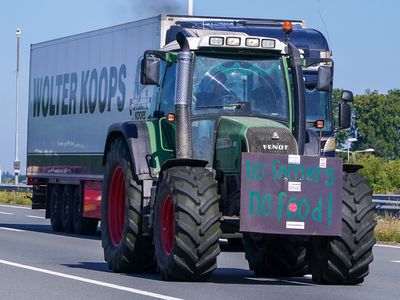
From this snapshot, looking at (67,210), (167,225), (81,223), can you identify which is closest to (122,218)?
(167,225)

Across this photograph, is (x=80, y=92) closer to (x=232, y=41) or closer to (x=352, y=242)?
(x=232, y=41)

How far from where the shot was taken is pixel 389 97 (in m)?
134

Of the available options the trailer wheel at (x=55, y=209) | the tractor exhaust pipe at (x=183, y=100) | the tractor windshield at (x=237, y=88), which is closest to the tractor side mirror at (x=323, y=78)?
the tractor windshield at (x=237, y=88)

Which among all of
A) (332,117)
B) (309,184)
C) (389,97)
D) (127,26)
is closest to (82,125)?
(127,26)

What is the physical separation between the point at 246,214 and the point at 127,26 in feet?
41.1

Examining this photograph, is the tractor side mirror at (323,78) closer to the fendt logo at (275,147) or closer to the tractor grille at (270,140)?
the tractor grille at (270,140)

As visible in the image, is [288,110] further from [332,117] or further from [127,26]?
[127,26]

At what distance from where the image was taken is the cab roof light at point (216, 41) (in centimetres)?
1638

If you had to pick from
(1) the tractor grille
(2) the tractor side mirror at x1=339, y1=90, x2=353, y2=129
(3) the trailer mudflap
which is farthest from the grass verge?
(3) the trailer mudflap

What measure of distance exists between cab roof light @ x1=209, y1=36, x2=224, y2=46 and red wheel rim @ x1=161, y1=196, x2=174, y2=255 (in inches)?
78.1

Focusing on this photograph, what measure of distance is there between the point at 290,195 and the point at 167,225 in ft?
4.69

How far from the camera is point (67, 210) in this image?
97.0 feet

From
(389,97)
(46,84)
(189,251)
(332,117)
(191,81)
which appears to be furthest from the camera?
(389,97)

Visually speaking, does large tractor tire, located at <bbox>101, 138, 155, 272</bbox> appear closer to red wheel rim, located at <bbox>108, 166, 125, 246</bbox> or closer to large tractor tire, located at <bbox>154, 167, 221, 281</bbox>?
red wheel rim, located at <bbox>108, 166, 125, 246</bbox>
